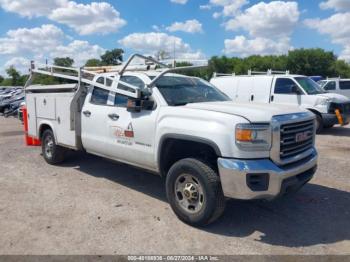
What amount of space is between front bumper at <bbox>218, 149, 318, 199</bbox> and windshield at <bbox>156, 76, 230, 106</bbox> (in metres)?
1.42

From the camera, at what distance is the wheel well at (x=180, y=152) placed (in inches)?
180

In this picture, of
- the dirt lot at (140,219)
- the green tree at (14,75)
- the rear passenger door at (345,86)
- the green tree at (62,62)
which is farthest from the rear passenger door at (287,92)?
the green tree at (14,75)

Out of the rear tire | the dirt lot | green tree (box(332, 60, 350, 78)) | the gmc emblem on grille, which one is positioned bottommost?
the dirt lot

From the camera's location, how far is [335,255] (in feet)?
12.3

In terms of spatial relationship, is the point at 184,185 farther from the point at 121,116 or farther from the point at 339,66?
the point at 339,66

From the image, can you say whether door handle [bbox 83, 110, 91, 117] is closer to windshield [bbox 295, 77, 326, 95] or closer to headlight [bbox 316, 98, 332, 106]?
headlight [bbox 316, 98, 332, 106]

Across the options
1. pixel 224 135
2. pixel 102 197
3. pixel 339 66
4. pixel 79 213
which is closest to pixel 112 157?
pixel 102 197

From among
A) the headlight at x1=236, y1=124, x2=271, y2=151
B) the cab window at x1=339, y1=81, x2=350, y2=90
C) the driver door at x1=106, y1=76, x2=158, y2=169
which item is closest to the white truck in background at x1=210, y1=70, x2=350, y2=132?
the driver door at x1=106, y1=76, x2=158, y2=169

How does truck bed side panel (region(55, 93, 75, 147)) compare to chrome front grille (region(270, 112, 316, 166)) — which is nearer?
chrome front grille (region(270, 112, 316, 166))

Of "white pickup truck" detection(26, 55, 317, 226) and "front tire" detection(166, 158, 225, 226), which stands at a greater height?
"white pickup truck" detection(26, 55, 317, 226)

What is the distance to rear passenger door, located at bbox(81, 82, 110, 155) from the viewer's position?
19.3 feet

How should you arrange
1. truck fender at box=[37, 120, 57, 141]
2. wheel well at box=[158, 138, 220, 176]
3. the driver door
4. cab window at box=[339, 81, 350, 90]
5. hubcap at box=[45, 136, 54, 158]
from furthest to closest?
cab window at box=[339, 81, 350, 90]
hubcap at box=[45, 136, 54, 158]
truck fender at box=[37, 120, 57, 141]
the driver door
wheel well at box=[158, 138, 220, 176]

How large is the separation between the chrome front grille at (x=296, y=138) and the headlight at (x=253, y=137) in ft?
0.75

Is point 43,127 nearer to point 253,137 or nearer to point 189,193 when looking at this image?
point 189,193
